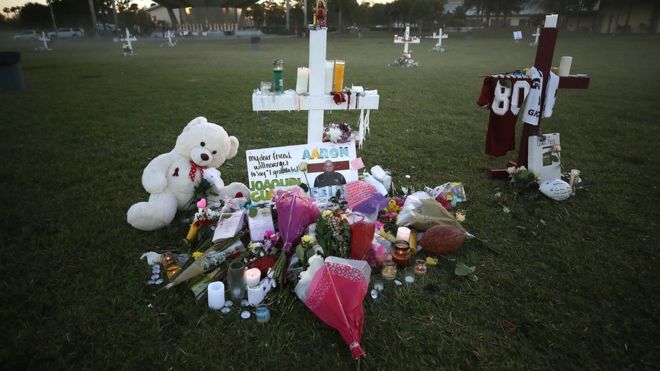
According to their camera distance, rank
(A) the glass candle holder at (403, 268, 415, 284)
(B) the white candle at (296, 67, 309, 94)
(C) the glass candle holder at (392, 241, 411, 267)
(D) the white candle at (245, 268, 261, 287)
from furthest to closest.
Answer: (B) the white candle at (296, 67, 309, 94), (C) the glass candle holder at (392, 241, 411, 267), (A) the glass candle holder at (403, 268, 415, 284), (D) the white candle at (245, 268, 261, 287)

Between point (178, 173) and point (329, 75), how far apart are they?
6.12 feet

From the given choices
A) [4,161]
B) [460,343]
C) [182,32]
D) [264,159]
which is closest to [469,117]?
[264,159]

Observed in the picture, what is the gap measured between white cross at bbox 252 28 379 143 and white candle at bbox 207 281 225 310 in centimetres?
188

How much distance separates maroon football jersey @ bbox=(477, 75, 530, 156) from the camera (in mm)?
4641

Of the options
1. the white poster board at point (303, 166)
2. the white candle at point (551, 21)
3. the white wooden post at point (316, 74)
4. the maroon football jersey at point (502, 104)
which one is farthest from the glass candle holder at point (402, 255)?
the white candle at point (551, 21)

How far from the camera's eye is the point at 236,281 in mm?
2861

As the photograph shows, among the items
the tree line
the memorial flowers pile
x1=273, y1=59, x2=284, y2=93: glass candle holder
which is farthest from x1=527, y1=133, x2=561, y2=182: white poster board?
the tree line

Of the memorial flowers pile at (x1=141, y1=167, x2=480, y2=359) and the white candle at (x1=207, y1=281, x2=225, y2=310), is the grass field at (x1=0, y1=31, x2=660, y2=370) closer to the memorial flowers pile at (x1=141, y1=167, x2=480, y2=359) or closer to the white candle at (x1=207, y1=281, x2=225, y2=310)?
the white candle at (x1=207, y1=281, x2=225, y2=310)

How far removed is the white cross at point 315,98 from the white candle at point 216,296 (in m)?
1.88

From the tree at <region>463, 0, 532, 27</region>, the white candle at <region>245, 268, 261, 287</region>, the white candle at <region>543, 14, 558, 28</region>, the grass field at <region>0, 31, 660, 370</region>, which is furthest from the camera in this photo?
the tree at <region>463, 0, 532, 27</region>

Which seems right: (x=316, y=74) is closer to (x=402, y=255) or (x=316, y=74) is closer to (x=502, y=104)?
(x=402, y=255)

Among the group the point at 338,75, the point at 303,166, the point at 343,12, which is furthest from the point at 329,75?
the point at 343,12

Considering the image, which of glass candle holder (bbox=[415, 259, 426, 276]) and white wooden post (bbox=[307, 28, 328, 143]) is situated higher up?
white wooden post (bbox=[307, 28, 328, 143])

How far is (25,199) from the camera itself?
4320mm
